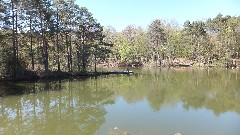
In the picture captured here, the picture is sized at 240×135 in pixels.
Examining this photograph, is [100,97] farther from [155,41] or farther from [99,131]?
[155,41]

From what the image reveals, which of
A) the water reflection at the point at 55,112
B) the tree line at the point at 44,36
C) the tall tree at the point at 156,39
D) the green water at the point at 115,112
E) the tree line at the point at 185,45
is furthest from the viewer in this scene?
the tall tree at the point at 156,39

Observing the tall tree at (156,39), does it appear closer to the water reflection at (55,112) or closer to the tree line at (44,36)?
the tree line at (44,36)

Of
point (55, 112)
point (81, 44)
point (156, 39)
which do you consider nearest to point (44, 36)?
point (81, 44)

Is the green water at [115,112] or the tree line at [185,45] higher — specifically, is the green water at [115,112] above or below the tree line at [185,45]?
below

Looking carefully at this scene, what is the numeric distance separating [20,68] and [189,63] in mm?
45772

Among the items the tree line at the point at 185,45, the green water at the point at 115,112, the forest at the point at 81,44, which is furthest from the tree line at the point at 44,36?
the tree line at the point at 185,45

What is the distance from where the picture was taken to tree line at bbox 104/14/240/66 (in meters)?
63.5

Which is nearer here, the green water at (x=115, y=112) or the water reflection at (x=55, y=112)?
the green water at (x=115, y=112)

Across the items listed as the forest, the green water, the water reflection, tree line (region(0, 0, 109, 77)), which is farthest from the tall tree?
the water reflection

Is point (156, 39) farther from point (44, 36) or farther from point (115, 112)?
point (115, 112)

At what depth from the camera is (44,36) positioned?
37.2 metres

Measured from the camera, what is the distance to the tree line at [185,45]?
63.5 m

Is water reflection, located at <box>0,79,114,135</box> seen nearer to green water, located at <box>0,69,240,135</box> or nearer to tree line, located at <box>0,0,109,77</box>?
green water, located at <box>0,69,240,135</box>

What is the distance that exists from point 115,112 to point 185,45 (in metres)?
56.3
